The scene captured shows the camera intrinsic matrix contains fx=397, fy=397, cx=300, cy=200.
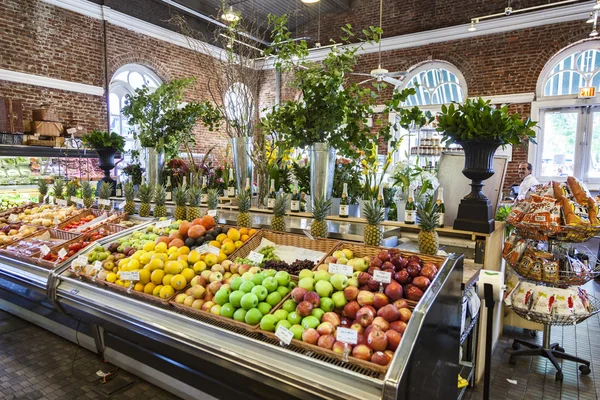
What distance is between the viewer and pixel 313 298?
5.72 ft

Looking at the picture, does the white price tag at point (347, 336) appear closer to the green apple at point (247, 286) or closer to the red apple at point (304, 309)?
the red apple at point (304, 309)

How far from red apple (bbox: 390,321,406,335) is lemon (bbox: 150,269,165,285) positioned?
1.31 meters

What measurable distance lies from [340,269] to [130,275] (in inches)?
47.6

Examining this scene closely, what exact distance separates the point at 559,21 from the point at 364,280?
855 centimetres

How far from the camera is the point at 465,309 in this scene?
2277 mm

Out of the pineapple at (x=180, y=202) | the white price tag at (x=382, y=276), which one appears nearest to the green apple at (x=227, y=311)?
the white price tag at (x=382, y=276)

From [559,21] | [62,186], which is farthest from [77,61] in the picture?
[559,21]

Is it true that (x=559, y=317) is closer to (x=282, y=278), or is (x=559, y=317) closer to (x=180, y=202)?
(x=282, y=278)

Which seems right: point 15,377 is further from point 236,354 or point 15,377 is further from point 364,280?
point 364,280

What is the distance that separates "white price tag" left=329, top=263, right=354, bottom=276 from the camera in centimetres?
192

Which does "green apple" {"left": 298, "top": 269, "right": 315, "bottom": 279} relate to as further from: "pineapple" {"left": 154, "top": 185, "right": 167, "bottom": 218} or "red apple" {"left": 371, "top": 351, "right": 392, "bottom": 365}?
"pineapple" {"left": 154, "top": 185, "right": 167, "bottom": 218}

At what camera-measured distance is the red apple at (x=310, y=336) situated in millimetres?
1570

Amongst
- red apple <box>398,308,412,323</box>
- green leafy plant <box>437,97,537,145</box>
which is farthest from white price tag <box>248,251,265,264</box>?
green leafy plant <box>437,97,537,145</box>

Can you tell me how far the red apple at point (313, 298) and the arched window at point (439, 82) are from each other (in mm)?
8375
